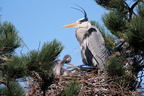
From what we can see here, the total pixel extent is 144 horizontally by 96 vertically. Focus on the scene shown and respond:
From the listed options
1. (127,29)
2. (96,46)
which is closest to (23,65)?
(127,29)

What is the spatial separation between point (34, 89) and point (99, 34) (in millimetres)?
1697

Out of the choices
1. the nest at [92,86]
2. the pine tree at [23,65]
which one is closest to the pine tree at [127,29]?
the nest at [92,86]

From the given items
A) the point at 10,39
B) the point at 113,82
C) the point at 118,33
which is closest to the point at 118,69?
the point at 113,82

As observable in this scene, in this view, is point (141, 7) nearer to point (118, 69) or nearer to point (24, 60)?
point (118, 69)

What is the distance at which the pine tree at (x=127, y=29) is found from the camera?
11.7ft

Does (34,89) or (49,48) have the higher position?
(49,48)

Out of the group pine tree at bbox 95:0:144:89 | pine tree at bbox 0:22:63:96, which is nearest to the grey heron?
pine tree at bbox 95:0:144:89

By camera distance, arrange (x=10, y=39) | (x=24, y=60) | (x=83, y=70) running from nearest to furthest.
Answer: (x=24, y=60), (x=10, y=39), (x=83, y=70)

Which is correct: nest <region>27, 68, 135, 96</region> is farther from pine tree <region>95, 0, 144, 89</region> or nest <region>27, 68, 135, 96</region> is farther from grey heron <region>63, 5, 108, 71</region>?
grey heron <region>63, 5, 108, 71</region>

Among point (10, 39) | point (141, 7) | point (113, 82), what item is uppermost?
point (141, 7)

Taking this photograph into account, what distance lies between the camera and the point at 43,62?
2.80 meters

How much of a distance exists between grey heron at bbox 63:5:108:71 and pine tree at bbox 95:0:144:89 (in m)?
0.56

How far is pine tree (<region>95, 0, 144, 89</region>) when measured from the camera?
3.56 m

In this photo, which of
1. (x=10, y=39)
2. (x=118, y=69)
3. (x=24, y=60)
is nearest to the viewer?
(x=24, y=60)
